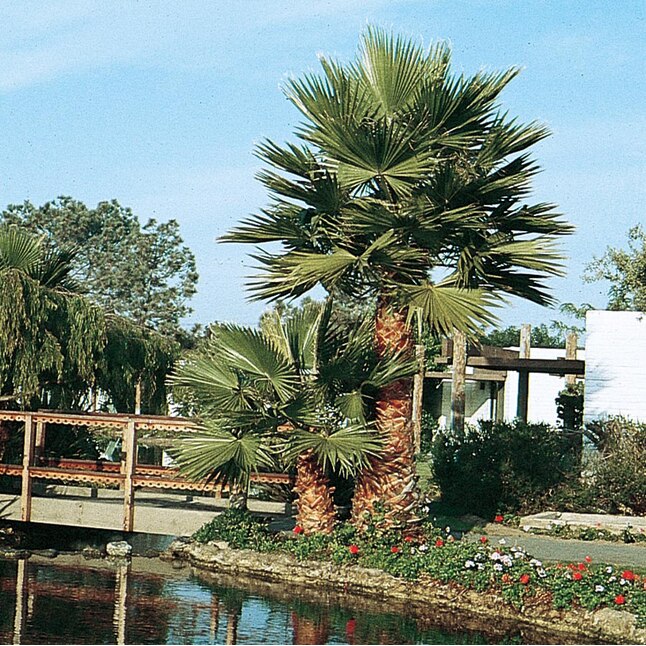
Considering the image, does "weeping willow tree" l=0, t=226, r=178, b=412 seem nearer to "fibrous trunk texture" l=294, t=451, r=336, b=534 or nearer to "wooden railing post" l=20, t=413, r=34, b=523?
"wooden railing post" l=20, t=413, r=34, b=523

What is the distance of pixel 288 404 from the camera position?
13.8 m

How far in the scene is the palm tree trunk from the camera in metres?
13.9

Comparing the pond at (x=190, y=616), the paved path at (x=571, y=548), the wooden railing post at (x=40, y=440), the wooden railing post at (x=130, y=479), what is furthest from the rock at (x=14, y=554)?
the paved path at (x=571, y=548)

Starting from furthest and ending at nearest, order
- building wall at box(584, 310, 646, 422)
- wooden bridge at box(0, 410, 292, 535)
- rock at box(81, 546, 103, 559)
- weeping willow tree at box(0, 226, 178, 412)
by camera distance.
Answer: building wall at box(584, 310, 646, 422), weeping willow tree at box(0, 226, 178, 412), wooden bridge at box(0, 410, 292, 535), rock at box(81, 546, 103, 559)

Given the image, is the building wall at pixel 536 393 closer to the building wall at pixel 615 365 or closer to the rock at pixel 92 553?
the building wall at pixel 615 365

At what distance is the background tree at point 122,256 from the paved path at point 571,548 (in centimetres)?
2832

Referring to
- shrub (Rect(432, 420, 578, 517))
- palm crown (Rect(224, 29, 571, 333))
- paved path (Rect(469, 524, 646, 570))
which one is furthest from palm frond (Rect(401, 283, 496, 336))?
shrub (Rect(432, 420, 578, 517))

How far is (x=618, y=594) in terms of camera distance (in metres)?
11.3

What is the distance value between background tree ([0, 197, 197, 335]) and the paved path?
92.9 feet

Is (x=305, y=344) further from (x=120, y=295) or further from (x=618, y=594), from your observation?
(x=120, y=295)

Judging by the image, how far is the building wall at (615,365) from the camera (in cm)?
2041

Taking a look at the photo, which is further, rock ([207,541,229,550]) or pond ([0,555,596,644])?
rock ([207,541,229,550])

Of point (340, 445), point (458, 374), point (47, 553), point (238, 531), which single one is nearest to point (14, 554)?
point (47, 553)

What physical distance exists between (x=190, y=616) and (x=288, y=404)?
10.9 ft
